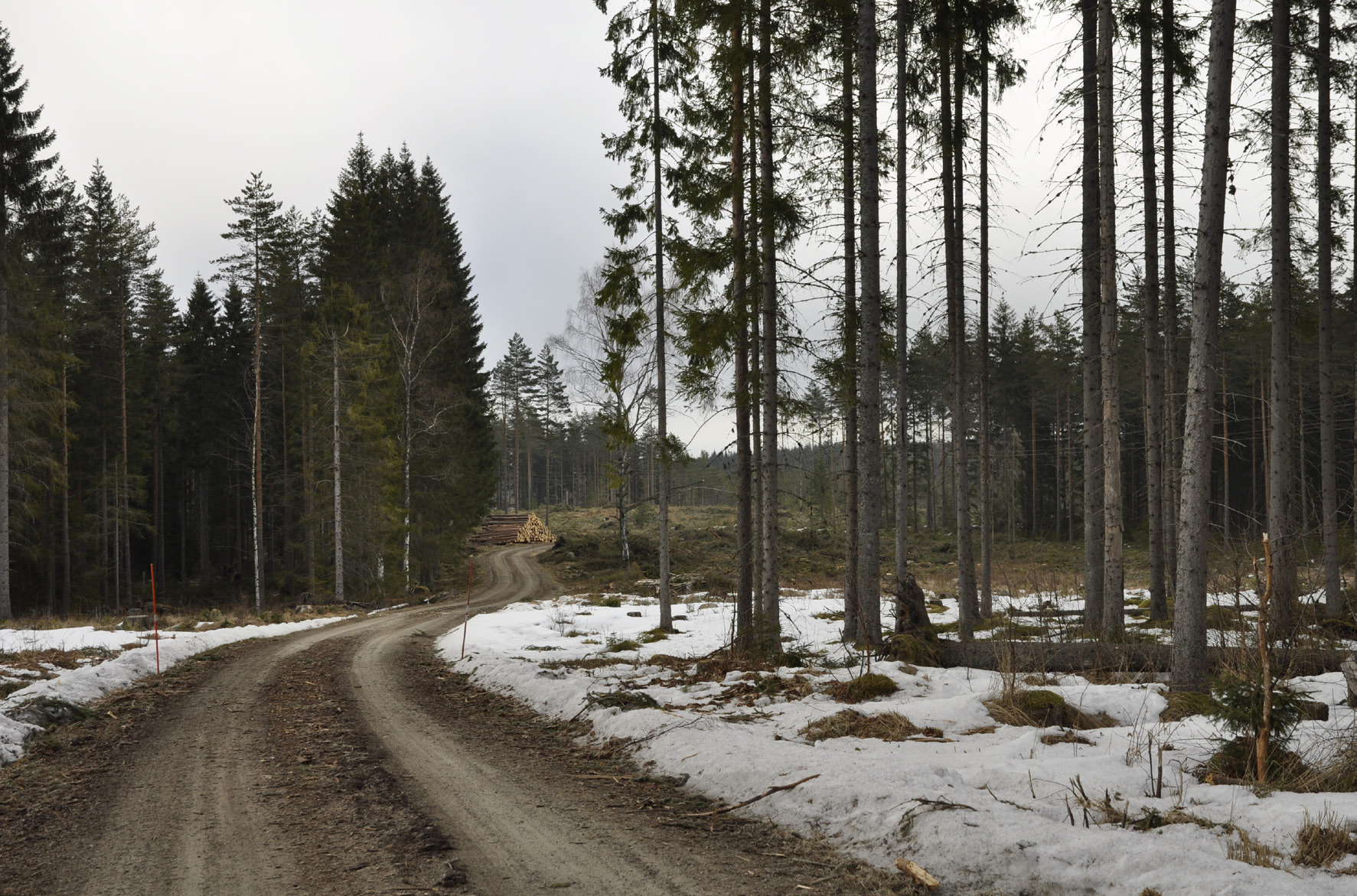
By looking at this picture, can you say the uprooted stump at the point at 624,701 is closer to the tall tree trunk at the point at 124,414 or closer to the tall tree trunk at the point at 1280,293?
the tall tree trunk at the point at 1280,293

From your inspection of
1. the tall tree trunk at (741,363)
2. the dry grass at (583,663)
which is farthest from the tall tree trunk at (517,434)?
the tall tree trunk at (741,363)

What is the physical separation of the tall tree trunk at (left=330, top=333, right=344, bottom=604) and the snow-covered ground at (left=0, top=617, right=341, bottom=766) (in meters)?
6.50

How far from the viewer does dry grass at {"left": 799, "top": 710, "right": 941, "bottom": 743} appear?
Answer: 20.0 ft

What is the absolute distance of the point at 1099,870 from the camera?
137 inches

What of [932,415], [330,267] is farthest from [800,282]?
[932,415]

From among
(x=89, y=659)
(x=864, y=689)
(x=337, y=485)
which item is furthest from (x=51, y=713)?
(x=337, y=485)

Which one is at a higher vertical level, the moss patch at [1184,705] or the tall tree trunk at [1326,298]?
the tall tree trunk at [1326,298]

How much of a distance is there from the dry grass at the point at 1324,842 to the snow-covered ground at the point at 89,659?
965 centimetres

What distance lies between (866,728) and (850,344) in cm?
688

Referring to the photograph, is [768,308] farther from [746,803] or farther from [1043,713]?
[746,803]

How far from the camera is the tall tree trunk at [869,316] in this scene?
10055 millimetres

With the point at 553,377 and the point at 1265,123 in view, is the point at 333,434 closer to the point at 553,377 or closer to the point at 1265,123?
the point at 1265,123

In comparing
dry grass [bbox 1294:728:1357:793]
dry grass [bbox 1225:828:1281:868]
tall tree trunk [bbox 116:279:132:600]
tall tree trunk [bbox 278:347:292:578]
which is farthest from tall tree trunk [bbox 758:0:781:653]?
tall tree trunk [bbox 116:279:132:600]

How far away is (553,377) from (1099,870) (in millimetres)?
67843
